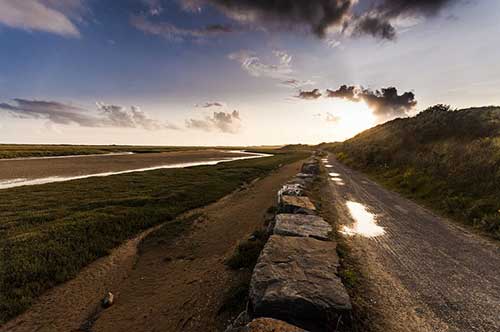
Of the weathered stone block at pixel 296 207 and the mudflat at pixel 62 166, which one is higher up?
the weathered stone block at pixel 296 207

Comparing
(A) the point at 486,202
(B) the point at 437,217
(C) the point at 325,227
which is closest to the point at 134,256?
(C) the point at 325,227

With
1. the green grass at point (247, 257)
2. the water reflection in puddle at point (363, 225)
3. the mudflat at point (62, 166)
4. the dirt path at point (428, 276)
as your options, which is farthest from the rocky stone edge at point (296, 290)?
the mudflat at point (62, 166)

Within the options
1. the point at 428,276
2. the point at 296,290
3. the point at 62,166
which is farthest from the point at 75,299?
the point at 62,166

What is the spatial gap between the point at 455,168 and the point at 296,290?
16625mm

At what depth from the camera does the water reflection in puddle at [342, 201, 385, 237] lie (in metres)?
8.26

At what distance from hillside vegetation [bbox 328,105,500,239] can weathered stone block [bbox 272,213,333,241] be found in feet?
21.6

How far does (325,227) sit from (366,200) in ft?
24.7

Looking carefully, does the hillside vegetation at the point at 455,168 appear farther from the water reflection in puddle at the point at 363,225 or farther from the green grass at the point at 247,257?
the green grass at the point at 247,257

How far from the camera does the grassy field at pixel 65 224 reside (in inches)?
276

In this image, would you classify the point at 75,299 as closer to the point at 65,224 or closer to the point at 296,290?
the point at 65,224

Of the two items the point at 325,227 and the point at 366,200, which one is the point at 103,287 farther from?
the point at 366,200

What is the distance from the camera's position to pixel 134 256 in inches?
359

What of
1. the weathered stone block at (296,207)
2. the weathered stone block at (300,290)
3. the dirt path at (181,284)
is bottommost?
the dirt path at (181,284)

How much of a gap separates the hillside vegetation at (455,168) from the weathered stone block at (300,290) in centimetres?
814
